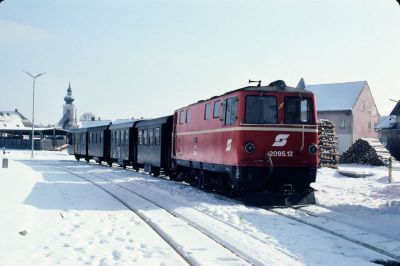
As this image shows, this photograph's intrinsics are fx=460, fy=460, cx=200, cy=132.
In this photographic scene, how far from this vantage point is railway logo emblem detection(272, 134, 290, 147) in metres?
12.0

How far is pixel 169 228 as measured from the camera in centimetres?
839

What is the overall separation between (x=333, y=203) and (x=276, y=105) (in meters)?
3.05

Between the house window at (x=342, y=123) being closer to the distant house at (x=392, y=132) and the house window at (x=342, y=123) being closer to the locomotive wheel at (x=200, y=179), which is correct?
the distant house at (x=392, y=132)

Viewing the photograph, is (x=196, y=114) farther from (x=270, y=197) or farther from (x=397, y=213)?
(x=397, y=213)

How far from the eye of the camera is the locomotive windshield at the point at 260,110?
39.4 ft

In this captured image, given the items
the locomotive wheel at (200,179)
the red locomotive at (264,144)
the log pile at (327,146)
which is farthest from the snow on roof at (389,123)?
the red locomotive at (264,144)

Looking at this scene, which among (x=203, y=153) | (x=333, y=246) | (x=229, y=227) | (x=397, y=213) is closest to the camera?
(x=333, y=246)

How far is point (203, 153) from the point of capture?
14844 mm

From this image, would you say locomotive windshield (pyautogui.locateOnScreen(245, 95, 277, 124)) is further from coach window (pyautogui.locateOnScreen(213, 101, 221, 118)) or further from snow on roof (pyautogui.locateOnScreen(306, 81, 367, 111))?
snow on roof (pyautogui.locateOnScreen(306, 81, 367, 111))

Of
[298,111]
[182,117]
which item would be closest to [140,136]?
[182,117]

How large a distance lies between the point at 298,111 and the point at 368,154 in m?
20.8

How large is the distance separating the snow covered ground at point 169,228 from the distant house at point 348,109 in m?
39.7

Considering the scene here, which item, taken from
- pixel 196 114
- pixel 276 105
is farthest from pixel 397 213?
pixel 196 114

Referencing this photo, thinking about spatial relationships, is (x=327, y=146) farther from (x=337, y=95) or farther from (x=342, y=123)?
(x=337, y=95)
